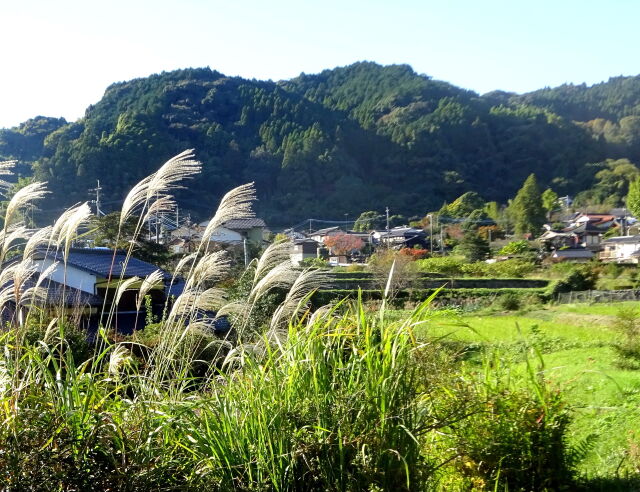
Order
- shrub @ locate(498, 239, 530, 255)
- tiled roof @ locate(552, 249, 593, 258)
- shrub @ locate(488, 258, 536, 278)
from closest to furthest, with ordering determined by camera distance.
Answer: shrub @ locate(488, 258, 536, 278) → tiled roof @ locate(552, 249, 593, 258) → shrub @ locate(498, 239, 530, 255)

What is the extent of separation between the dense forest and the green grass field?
29255 mm

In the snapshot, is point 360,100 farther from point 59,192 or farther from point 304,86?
point 59,192

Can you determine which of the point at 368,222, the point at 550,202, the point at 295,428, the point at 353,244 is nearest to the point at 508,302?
the point at 353,244

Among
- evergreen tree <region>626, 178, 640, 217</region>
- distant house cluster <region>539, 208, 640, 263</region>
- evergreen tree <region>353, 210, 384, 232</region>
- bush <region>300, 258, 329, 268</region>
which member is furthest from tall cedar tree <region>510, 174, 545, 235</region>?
bush <region>300, 258, 329, 268</region>

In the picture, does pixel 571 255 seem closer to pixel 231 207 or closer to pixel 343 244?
pixel 343 244

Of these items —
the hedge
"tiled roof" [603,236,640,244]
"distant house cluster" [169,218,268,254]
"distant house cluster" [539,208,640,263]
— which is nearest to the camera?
the hedge

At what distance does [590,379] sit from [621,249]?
115 ft

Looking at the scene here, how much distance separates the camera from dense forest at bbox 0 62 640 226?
4159 cm

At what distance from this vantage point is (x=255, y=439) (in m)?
2.04

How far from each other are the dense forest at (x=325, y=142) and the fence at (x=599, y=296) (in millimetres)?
25040

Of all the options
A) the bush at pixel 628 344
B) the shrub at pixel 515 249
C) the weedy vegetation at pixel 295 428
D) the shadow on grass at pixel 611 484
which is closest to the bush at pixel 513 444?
the weedy vegetation at pixel 295 428

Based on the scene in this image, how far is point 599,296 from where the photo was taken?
22.4 m

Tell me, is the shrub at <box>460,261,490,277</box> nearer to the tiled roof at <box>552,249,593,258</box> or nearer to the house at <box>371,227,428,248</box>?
the tiled roof at <box>552,249,593,258</box>

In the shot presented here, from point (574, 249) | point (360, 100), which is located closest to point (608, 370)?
point (574, 249)
